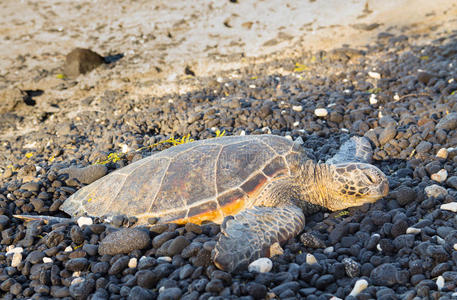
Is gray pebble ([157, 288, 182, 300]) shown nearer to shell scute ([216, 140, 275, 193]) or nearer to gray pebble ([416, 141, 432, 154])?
shell scute ([216, 140, 275, 193])

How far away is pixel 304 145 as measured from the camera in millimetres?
4164

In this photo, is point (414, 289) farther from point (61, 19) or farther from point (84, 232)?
point (61, 19)

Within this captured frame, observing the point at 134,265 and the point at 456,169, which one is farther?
the point at 456,169

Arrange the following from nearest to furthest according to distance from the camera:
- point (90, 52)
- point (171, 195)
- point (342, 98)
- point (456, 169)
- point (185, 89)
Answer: point (171, 195) → point (456, 169) → point (342, 98) → point (185, 89) → point (90, 52)

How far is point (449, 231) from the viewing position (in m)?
2.45

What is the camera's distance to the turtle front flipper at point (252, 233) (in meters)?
2.27

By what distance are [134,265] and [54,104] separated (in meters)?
5.10

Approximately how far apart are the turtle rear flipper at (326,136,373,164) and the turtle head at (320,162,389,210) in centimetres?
59

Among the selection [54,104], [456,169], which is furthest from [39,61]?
[456,169]

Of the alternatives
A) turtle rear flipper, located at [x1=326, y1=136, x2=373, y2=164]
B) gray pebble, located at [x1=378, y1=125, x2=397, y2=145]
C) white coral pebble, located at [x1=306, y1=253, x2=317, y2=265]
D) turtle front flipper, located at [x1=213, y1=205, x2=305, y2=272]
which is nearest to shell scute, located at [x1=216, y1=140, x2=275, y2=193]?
turtle front flipper, located at [x1=213, y1=205, x2=305, y2=272]

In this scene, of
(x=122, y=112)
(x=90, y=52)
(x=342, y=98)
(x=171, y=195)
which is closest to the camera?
(x=171, y=195)

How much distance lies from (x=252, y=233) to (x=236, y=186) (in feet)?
1.55

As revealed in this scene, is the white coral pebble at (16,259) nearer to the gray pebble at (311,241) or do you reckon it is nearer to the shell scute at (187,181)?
the shell scute at (187,181)

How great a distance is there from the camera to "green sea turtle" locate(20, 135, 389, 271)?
9.21 feet
